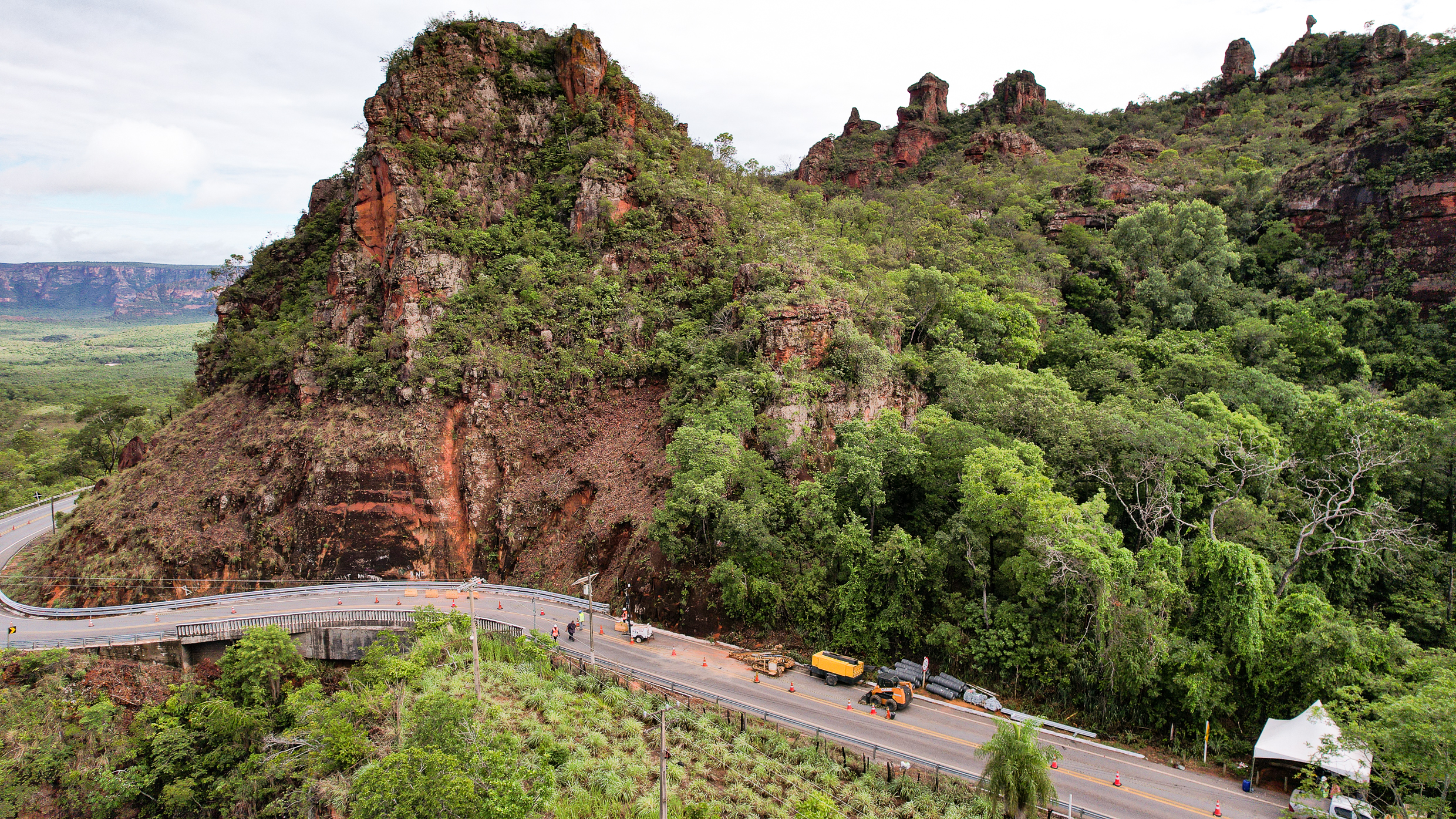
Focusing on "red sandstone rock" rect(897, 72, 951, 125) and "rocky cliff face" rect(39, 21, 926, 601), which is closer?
"rocky cliff face" rect(39, 21, 926, 601)

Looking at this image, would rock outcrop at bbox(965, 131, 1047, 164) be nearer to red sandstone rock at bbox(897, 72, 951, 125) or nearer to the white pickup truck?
red sandstone rock at bbox(897, 72, 951, 125)

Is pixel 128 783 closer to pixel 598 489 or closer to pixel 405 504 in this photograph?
pixel 405 504

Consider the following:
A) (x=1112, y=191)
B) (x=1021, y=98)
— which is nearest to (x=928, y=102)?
(x=1021, y=98)

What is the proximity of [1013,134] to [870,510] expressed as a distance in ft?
216

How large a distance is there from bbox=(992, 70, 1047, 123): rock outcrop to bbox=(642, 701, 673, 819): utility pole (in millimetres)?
93831

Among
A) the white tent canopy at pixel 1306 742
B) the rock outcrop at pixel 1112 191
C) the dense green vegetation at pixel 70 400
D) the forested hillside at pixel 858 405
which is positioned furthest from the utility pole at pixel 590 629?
the rock outcrop at pixel 1112 191

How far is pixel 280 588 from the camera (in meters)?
36.3

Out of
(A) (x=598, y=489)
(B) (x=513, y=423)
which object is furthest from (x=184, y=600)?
(A) (x=598, y=489)

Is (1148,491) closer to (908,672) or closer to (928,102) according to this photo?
(908,672)

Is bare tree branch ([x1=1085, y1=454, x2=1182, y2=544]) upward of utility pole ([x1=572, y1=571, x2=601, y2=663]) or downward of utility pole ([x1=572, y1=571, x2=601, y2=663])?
upward

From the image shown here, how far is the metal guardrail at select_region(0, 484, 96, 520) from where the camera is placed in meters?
53.4

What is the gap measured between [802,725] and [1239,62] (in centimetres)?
10590

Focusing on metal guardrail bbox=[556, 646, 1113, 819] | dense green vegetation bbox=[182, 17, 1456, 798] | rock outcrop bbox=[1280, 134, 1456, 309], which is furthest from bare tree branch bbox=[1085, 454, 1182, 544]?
rock outcrop bbox=[1280, 134, 1456, 309]

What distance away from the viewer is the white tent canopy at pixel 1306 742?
63.4ft
